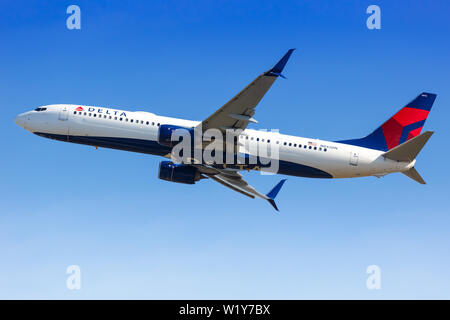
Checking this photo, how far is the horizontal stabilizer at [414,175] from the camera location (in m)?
42.3

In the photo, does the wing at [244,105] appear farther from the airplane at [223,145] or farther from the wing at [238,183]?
the wing at [238,183]

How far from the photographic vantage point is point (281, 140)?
42.2m

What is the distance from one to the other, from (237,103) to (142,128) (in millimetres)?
8378

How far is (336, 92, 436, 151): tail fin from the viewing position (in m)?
44.5

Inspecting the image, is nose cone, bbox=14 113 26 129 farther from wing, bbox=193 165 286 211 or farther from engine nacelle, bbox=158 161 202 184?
wing, bbox=193 165 286 211

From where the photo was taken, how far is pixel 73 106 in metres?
43.9

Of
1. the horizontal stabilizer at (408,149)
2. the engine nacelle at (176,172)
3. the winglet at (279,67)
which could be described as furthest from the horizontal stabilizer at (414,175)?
the engine nacelle at (176,172)

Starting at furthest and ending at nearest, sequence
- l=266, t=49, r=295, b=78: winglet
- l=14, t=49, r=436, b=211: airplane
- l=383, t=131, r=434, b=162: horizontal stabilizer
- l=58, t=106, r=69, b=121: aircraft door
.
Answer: l=58, t=106, r=69, b=121: aircraft door → l=14, t=49, r=436, b=211: airplane → l=383, t=131, r=434, b=162: horizontal stabilizer → l=266, t=49, r=295, b=78: winglet

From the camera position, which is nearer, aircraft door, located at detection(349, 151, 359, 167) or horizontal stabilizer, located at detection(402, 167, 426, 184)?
horizontal stabilizer, located at detection(402, 167, 426, 184)

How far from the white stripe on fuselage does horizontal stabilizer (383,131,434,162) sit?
46cm

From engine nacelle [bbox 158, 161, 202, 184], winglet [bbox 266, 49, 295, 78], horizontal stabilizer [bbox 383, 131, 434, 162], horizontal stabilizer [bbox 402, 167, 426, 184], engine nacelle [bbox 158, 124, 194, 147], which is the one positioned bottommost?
horizontal stabilizer [bbox 402, 167, 426, 184]

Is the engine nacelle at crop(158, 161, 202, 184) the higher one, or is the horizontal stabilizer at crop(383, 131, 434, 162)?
the horizontal stabilizer at crop(383, 131, 434, 162)

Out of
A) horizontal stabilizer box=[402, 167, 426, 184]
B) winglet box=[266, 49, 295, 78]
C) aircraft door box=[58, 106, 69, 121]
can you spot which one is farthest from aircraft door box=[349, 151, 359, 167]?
aircraft door box=[58, 106, 69, 121]

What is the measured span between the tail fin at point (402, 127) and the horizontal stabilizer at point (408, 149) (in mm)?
2720
